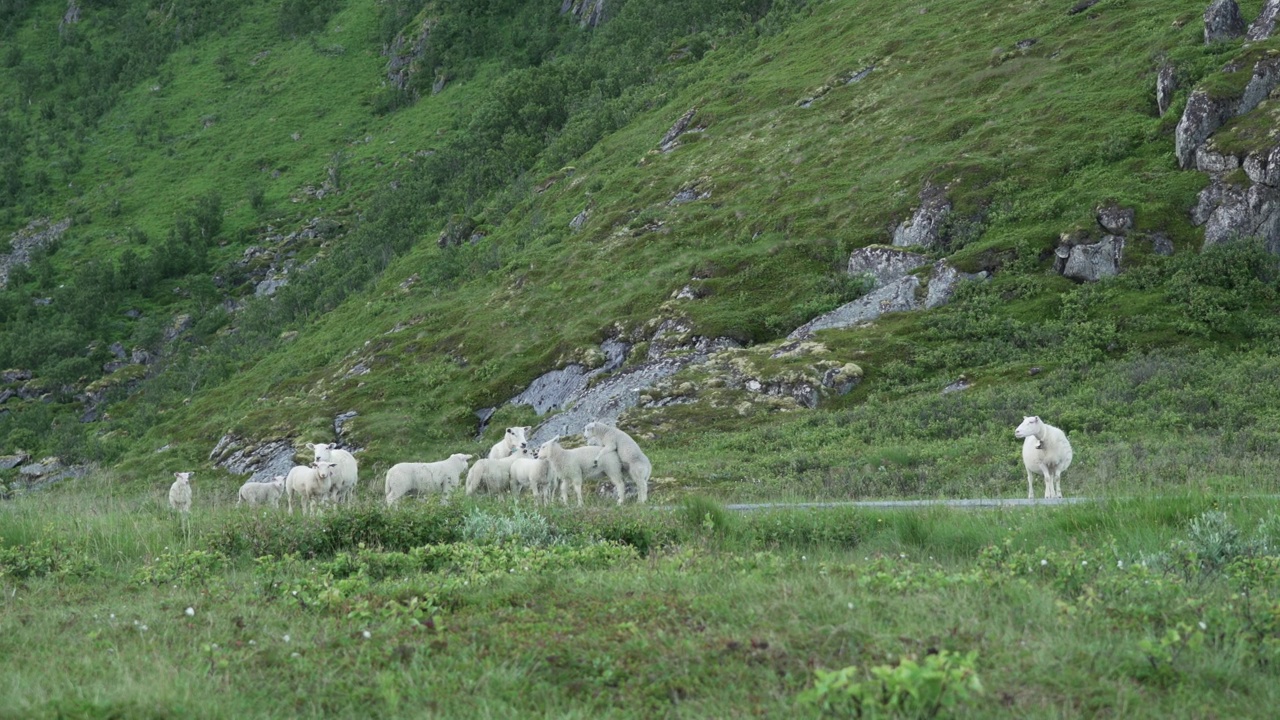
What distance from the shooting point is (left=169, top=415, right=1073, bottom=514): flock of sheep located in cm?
2153

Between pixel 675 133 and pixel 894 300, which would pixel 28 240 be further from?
pixel 894 300

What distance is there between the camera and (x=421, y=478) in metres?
27.6

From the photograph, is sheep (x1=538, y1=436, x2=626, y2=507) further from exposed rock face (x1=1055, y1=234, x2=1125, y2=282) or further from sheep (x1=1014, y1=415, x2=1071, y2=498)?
exposed rock face (x1=1055, y1=234, x2=1125, y2=282)

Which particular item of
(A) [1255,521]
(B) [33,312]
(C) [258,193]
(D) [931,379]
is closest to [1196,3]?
(D) [931,379]

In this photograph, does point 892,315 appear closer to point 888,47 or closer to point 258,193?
point 888,47

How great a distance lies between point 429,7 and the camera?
19325 cm

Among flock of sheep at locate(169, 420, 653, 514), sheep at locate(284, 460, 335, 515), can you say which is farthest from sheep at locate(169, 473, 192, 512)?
sheep at locate(284, 460, 335, 515)

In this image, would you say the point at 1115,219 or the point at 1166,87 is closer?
the point at 1115,219

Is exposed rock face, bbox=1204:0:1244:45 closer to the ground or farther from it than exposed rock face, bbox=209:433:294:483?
farther from it

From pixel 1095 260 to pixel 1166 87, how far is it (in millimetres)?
19178

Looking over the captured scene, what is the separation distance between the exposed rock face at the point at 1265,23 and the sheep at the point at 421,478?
192 ft

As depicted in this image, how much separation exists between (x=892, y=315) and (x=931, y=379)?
898cm

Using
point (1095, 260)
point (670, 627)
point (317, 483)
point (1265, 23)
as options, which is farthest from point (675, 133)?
point (670, 627)

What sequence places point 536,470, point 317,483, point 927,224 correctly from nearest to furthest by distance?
1. point 536,470
2. point 317,483
3. point 927,224
